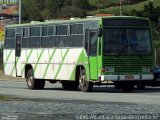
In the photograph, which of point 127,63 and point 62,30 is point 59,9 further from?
point 127,63

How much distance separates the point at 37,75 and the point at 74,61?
3.57 m

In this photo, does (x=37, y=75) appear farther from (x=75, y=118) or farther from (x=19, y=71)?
(x=75, y=118)

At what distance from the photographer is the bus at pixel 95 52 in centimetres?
2750

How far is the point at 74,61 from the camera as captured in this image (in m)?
29.2

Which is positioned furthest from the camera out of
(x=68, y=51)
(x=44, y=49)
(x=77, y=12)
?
(x=77, y=12)

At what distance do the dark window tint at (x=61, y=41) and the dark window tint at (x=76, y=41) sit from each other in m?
0.37

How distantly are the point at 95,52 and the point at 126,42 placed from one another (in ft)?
4.44

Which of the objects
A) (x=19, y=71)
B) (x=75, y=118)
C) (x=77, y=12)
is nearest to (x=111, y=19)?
(x=19, y=71)

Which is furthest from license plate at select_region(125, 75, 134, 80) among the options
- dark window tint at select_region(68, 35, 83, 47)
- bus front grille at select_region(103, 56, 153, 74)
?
dark window tint at select_region(68, 35, 83, 47)

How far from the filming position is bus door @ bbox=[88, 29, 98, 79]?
2763 centimetres

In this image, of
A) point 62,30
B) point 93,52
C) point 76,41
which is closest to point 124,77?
point 93,52

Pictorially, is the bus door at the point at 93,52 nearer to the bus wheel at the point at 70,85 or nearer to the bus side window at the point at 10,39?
the bus wheel at the point at 70,85

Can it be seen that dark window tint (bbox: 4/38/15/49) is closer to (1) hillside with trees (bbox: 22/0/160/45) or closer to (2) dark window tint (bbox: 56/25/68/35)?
(2) dark window tint (bbox: 56/25/68/35)

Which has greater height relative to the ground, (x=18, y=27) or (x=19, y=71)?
(x=18, y=27)
